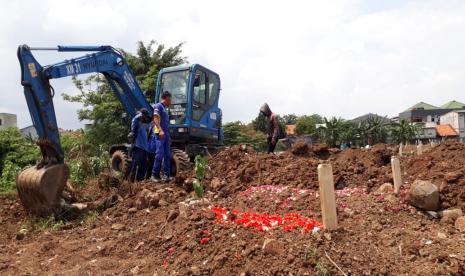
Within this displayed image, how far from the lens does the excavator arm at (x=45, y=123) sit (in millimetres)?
7516

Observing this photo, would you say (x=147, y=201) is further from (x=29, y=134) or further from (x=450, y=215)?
(x=29, y=134)

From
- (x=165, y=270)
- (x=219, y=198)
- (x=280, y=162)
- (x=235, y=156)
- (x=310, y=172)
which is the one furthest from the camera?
(x=235, y=156)

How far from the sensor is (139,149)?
31.8ft

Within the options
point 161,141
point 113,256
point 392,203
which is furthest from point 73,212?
point 392,203

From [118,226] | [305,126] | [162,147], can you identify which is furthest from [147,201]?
[305,126]

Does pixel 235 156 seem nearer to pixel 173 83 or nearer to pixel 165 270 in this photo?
pixel 173 83

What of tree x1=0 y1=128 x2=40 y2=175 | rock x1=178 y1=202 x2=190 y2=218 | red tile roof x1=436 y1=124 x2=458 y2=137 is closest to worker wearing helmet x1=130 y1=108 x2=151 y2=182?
rock x1=178 y1=202 x2=190 y2=218

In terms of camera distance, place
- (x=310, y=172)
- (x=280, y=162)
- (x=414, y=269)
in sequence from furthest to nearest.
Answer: (x=280, y=162), (x=310, y=172), (x=414, y=269)

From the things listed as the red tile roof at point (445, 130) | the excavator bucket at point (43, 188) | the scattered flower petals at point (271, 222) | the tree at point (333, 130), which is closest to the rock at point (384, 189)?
the scattered flower petals at point (271, 222)

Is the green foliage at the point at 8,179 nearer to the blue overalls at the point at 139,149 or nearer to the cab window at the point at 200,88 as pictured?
the blue overalls at the point at 139,149

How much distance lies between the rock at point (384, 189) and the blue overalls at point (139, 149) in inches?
201

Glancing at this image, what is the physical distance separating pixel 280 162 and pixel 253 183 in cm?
124

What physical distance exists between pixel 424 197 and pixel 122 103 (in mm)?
7387

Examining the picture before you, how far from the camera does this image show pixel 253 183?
770cm
